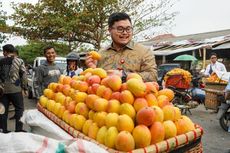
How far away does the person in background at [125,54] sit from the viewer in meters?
2.87

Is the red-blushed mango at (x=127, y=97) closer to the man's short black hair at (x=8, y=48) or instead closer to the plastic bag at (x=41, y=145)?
the plastic bag at (x=41, y=145)

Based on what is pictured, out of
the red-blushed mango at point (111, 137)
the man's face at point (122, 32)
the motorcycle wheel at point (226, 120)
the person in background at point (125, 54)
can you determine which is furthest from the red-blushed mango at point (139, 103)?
the motorcycle wheel at point (226, 120)

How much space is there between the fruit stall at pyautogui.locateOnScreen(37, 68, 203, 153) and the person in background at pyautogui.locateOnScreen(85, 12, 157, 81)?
44 cm

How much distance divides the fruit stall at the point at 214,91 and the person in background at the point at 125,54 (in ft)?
16.8

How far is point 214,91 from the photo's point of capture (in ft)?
25.4

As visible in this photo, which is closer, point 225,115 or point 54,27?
point 225,115

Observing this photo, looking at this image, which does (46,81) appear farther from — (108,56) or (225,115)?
(225,115)

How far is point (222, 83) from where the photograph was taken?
25.2ft

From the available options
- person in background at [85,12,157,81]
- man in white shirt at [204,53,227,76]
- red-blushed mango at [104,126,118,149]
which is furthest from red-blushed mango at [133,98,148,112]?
man in white shirt at [204,53,227,76]

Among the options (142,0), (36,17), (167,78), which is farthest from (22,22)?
(167,78)

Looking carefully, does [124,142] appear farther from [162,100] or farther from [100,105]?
[162,100]

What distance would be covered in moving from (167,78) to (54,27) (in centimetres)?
1045

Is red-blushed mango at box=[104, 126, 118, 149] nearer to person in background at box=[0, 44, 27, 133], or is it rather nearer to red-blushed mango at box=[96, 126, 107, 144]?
red-blushed mango at box=[96, 126, 107, 144]

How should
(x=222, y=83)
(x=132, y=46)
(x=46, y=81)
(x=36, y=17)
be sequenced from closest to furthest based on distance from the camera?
(x=132, y=46), (x=46, y=81), (x=222, y=83), (x=36, y=17)
